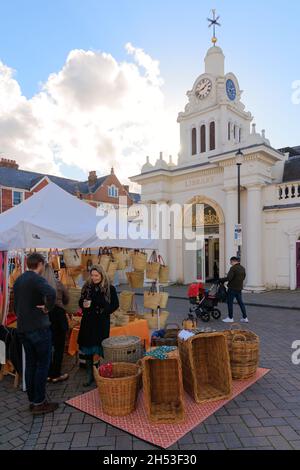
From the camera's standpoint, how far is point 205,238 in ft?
60.6

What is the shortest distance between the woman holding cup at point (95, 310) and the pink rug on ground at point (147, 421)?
0.59m

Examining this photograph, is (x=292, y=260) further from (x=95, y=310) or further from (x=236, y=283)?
(x=95, y=310)

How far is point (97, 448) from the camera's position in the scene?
3303mm

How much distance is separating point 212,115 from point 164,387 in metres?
17.0

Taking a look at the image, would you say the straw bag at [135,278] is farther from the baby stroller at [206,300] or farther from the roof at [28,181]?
the roof at [28,181]

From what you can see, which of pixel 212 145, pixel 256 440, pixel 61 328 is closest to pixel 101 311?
pixel 61 328

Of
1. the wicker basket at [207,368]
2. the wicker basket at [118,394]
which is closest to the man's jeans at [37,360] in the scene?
the wicker basket at [118,394]

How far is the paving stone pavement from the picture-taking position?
133 inches

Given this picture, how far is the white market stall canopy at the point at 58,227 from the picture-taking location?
522 cm

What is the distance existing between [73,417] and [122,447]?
923mm

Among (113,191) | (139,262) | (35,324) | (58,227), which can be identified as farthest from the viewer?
(113,191)

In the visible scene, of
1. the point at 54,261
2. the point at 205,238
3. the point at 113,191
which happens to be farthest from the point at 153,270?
the point at 113,191

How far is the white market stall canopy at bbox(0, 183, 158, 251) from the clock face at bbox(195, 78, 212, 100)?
14.3 meters

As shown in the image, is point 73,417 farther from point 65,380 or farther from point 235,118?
point 235,118
